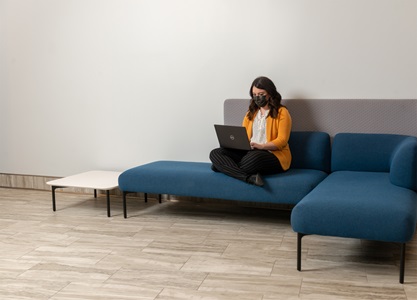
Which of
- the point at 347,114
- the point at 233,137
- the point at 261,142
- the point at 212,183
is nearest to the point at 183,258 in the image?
the point at 212,183

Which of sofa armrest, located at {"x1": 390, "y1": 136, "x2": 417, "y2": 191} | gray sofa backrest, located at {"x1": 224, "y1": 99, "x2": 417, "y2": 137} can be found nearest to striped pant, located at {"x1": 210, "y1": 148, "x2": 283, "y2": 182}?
gray sofa backrest, located at {"x1": 224, "y1": 99, "x2": 417, "y2": 137}

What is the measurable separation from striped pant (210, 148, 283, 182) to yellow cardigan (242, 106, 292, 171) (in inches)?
3.3

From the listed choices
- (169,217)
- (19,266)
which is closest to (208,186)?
(169,217)

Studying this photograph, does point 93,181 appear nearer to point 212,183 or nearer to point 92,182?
point 92,182

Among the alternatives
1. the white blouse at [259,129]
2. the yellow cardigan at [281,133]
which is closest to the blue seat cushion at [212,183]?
the yellow cardigan at [281,133]

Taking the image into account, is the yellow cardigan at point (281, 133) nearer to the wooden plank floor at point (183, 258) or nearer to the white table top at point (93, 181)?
the wooden plank floor at point (183, 258)

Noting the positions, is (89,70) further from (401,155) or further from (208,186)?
(401,155)

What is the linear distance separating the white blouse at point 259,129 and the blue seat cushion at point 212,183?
1.11 feet

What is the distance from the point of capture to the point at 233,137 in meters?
4.23

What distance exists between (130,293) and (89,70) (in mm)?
2810

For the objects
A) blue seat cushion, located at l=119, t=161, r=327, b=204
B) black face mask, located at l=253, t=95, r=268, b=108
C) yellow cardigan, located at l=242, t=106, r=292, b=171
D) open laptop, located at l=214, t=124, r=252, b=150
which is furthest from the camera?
black face mask, located at l=253, t=95, r=268, b=108

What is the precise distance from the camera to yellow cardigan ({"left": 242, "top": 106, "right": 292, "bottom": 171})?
427cm

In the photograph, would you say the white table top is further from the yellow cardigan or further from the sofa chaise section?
the sofa chaise section

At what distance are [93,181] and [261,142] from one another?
150cm
